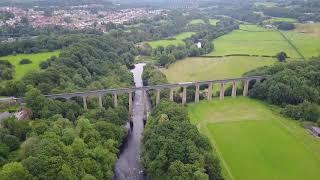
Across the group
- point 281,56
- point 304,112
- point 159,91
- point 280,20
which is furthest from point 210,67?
point 280,20

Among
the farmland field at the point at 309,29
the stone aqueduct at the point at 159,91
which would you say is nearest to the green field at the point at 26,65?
the stone aqueduct at the point at 159,91

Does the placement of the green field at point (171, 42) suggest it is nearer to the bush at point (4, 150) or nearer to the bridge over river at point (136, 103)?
the bridge over river at point (136, 103)

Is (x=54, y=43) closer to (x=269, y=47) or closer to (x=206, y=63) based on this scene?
(x=206, y=63)

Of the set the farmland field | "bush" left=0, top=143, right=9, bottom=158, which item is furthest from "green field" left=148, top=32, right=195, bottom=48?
"bush" left=0, top=143, right=9, bottom=158

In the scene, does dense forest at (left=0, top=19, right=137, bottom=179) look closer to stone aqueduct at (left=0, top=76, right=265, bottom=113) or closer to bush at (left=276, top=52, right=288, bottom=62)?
stone aqueduct at (left=0, top=76, right=265, bottom=113)

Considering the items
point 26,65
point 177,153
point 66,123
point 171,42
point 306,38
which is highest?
point 306,38

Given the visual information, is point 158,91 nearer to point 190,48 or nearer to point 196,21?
point 190,48
